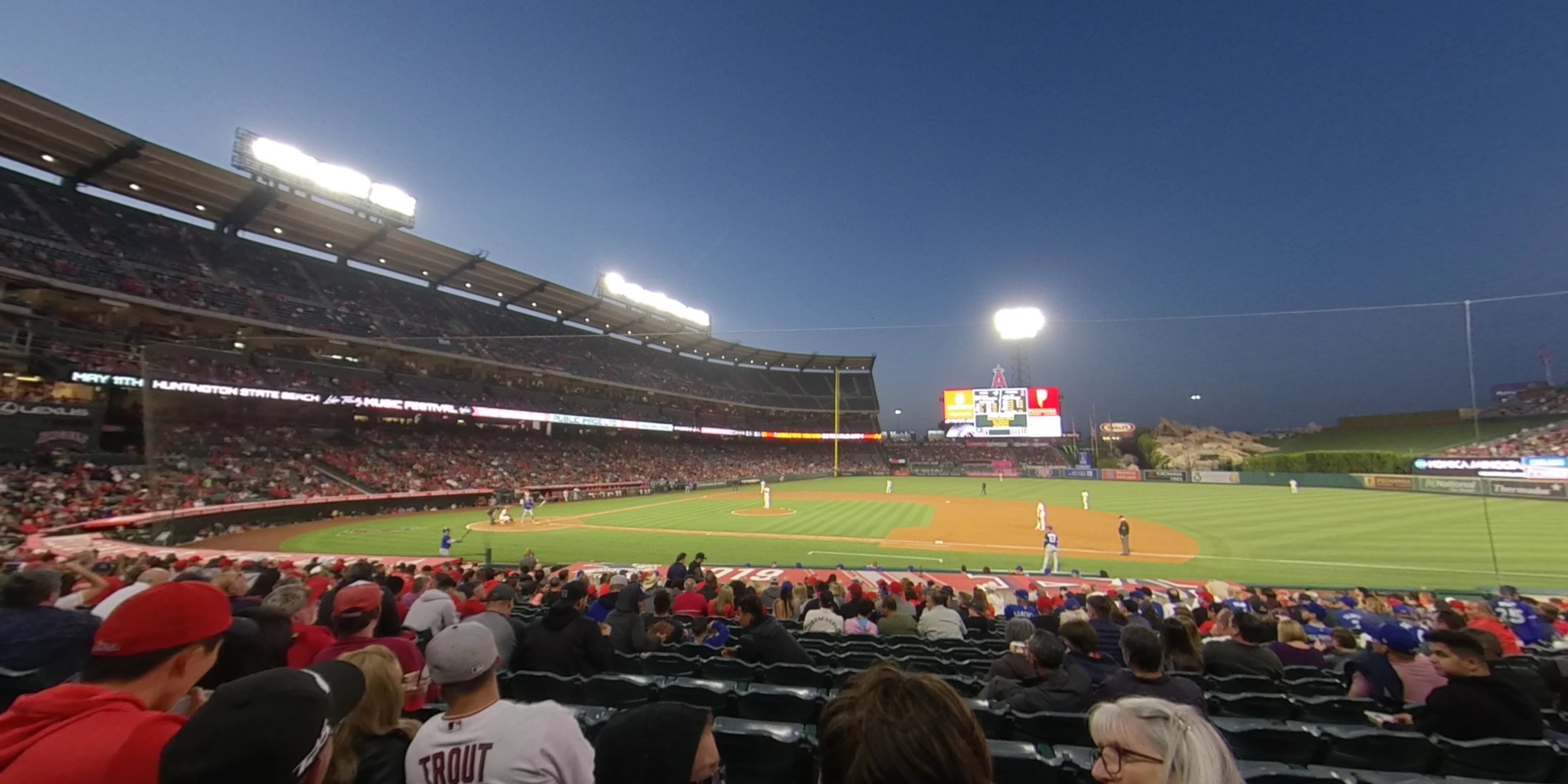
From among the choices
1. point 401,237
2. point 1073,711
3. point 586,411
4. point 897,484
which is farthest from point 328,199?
point 897,484

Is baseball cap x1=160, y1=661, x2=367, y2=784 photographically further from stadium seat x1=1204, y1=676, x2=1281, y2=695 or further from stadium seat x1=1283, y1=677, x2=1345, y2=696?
stadium seat x1=1283, y1=677, x2=1345, y2=696

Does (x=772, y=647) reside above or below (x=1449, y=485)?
above

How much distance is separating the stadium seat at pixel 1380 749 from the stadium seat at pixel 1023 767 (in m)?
2.06

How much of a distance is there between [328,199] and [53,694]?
4492 centimetres

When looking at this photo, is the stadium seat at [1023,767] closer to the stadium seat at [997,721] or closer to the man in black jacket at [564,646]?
the stadium seat at [997,721]

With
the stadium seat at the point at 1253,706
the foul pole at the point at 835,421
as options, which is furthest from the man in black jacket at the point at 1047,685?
the foul pole at the point at 835,421

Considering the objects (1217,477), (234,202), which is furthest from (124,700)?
(1217,477)

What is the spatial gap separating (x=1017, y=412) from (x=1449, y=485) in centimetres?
3206

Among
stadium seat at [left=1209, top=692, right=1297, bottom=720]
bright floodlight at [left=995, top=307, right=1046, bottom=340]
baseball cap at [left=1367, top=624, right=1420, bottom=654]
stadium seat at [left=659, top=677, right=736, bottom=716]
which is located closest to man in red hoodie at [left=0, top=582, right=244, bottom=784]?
stadium seat at [left=659, top=677, right=736, bottom=716]

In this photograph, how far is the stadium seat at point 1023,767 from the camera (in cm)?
326

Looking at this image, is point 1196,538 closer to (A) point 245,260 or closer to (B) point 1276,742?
(B) point 1276,742

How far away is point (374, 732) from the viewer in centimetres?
236

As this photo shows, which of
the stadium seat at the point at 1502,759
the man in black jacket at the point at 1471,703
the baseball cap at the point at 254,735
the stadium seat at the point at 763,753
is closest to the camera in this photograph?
the baseball cap at the point at 254,735

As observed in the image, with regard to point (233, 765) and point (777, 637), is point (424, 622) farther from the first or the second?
point (233, 765)
